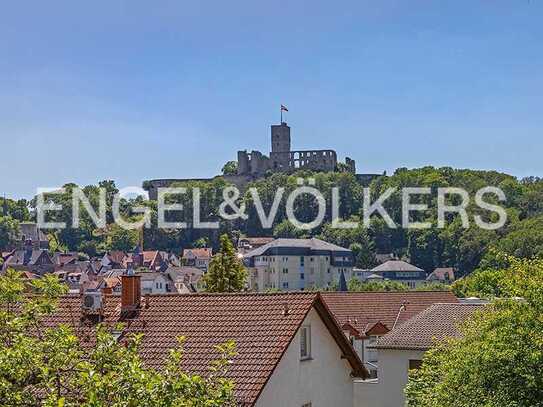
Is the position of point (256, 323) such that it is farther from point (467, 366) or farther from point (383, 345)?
point (383, 345)

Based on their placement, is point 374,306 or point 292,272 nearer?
point 374,306

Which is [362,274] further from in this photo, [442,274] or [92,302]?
[92,302]

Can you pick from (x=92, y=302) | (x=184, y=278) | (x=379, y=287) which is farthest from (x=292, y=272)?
(x=92, y=302)

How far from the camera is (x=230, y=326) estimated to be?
20250 millimetres

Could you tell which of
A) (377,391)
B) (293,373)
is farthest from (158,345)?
(377,391)

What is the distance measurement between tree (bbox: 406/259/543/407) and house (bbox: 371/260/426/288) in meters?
160

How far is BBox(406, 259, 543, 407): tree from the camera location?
18.2 m

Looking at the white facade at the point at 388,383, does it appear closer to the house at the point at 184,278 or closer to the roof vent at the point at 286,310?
the roof vent at the point at 286,310

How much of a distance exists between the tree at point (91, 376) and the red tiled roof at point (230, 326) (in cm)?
662

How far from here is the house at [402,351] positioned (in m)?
30.6

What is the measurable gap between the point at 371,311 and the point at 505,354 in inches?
1125

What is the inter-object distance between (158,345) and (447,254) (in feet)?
595

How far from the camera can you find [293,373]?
65.8 feet

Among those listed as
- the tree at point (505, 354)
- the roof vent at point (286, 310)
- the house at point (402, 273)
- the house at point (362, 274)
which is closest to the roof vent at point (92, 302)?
the roof vent at point (286, 310)
